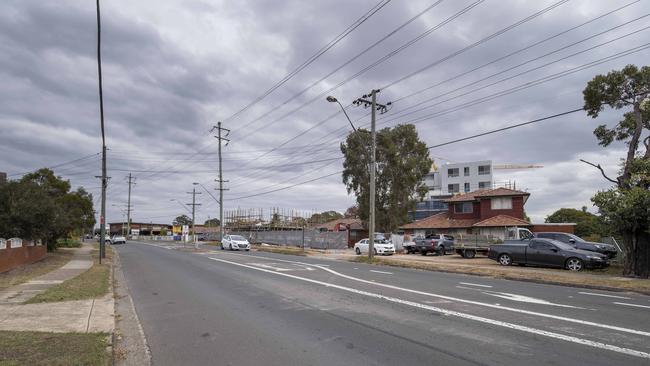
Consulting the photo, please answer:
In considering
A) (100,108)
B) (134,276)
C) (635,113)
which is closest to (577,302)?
(635,113)

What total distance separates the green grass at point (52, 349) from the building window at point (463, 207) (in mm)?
46834

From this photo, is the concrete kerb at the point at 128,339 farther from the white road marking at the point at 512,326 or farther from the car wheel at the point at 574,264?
the car wheel at the point at 574,264

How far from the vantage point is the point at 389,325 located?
27.6ft

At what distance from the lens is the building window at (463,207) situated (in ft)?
166

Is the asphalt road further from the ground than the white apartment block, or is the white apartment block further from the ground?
the white apartment block

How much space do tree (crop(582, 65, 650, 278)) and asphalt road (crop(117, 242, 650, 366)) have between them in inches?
227

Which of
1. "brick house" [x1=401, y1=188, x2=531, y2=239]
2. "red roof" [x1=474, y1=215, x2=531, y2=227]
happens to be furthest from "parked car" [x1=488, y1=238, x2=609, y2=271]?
"red roof" [x1=474, y1=215, x2=531, y2=227]

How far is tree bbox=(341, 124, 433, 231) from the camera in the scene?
5306 centimetres

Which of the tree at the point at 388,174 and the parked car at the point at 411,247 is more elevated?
the tree at the point at 388,174

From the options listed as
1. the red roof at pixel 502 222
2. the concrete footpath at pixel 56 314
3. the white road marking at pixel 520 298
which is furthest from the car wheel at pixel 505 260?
the red roof at pixel 502 222

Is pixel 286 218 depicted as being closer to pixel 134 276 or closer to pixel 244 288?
pixel 134 276

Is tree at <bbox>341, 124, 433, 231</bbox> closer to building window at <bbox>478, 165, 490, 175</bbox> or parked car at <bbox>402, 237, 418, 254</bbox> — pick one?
parked car at <bbox>402, 237, 418, 254</bbox>

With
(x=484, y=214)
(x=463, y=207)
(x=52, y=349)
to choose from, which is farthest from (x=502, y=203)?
(x=52, y=349)

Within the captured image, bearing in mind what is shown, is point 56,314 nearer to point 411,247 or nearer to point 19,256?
point 19,256
